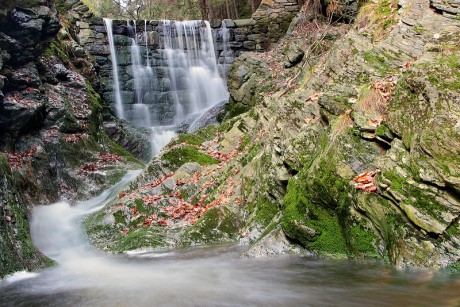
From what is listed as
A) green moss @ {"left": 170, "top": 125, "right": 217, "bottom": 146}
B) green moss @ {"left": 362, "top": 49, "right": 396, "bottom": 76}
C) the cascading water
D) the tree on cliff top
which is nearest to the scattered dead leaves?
green moss @ {"left": 362, "top": 49, "right": 396, "bottom": 76}

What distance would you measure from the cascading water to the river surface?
1229cm

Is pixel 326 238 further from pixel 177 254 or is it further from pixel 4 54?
pixel 4 54

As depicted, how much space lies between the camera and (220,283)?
4852mm

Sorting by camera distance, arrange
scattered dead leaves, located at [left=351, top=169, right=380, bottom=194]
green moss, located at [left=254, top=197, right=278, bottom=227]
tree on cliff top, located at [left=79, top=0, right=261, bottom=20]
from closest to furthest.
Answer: scattered dead leaves, located at [left=351, top=169, right=380, bottom=194], green moss, located at [left=254, top=197, right=278, bottom=227], tree on cliff top, located at [left=79, top=0, right=261, bottom=20]

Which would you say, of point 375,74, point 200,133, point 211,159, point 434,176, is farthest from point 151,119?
point 434,176

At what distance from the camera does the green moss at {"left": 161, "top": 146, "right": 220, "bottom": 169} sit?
1035 cm

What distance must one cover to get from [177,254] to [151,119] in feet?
43.6

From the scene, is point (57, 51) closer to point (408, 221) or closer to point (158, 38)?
point (158, 38)

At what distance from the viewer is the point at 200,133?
11.8 metres

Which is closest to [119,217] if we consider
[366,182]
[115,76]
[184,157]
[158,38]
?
[184,157]

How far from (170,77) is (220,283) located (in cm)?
1675

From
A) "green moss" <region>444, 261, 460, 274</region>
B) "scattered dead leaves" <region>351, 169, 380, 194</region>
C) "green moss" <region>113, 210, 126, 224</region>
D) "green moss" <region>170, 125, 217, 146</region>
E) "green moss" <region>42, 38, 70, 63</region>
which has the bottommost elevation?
"green moss" <region>444, 261, 460, 274</region>

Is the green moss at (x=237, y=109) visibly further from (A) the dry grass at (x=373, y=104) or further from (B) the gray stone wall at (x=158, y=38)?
(A) the dry grass at (x=373, y=104)

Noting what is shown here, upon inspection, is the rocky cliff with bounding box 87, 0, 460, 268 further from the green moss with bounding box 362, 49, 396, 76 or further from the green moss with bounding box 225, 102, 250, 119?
the green moss with bounding box 225, 102, 250, 119
